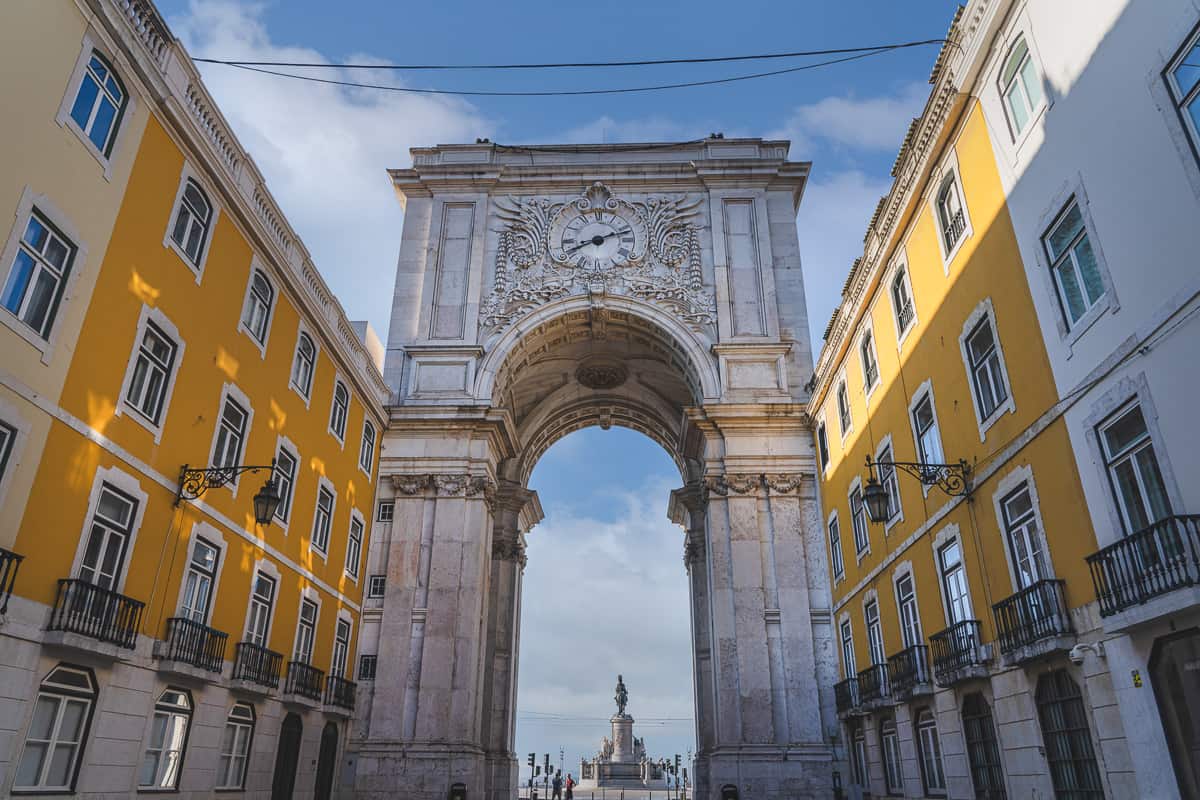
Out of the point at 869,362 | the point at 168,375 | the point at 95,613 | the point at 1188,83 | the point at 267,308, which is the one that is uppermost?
the point at 267,308

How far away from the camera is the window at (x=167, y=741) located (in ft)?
45.6

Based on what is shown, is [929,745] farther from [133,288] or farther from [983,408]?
[133,288]

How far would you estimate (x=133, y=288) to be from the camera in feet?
44.5

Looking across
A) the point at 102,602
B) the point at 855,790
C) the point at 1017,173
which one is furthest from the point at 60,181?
the point at 855,790

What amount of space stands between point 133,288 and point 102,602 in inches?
196

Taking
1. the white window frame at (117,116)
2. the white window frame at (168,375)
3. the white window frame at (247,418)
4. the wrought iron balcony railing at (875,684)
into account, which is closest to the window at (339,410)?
the white window frame at (247,418)

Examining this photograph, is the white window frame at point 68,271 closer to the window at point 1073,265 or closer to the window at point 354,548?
the window at point 354,548

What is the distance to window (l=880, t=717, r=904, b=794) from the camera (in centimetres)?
1842

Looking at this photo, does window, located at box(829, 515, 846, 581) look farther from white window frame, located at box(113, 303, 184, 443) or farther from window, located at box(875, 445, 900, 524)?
white window frame, located at box(113, 303, 184, 443)

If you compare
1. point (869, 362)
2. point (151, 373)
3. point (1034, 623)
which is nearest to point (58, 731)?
point (151, 373)

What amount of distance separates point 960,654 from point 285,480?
1467 cm

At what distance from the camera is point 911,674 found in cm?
1669

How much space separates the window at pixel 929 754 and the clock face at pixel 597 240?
2051 cm

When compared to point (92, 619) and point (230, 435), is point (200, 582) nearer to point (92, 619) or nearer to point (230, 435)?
point (230, 435)
